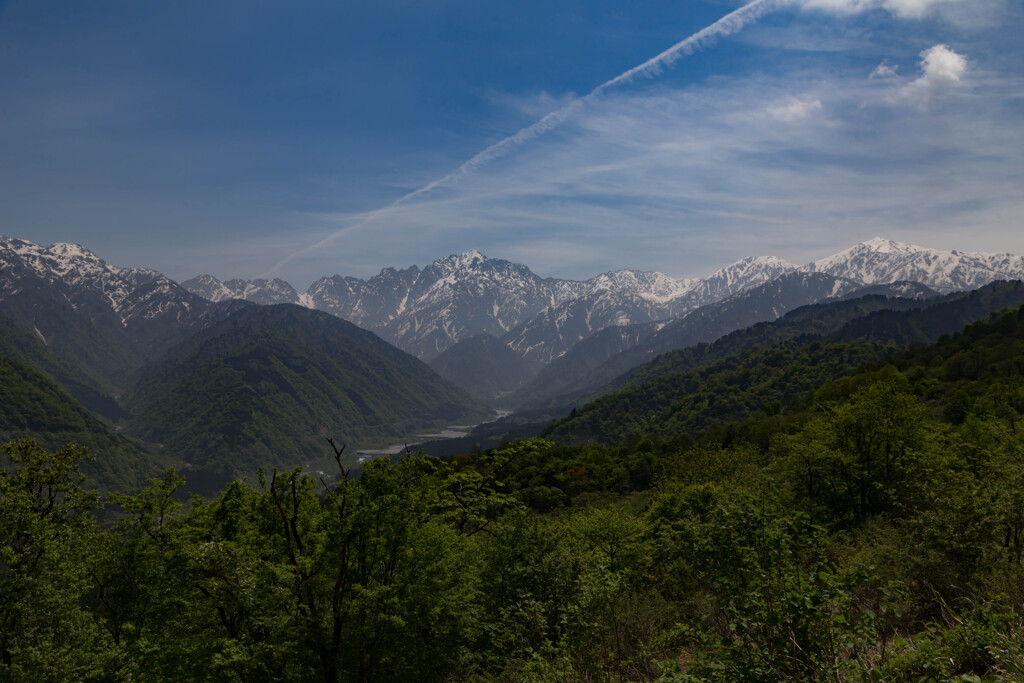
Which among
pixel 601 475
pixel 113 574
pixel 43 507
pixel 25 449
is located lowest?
pixel 601 475

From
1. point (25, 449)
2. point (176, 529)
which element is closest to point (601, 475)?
point (176, 529)

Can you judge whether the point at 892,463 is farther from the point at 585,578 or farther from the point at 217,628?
the point at 217,628

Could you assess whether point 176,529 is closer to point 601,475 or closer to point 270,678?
point 270,678

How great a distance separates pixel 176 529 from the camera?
121ft

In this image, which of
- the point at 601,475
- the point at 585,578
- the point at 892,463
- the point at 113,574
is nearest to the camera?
the point at 585,578

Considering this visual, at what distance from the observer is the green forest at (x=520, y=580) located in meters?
13.5

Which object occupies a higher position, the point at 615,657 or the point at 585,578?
the point at 585,578

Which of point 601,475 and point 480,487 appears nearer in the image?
point 480,487

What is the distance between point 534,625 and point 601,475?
4616 inches

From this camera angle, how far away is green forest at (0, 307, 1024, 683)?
1354cm

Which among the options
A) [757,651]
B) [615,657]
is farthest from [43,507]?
[757,651]

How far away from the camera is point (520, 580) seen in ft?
98.4

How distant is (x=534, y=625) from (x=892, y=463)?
33553mm

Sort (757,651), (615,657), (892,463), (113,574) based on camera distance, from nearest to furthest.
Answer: (757,651) → (615,657) → (113,574) → (892,463)
